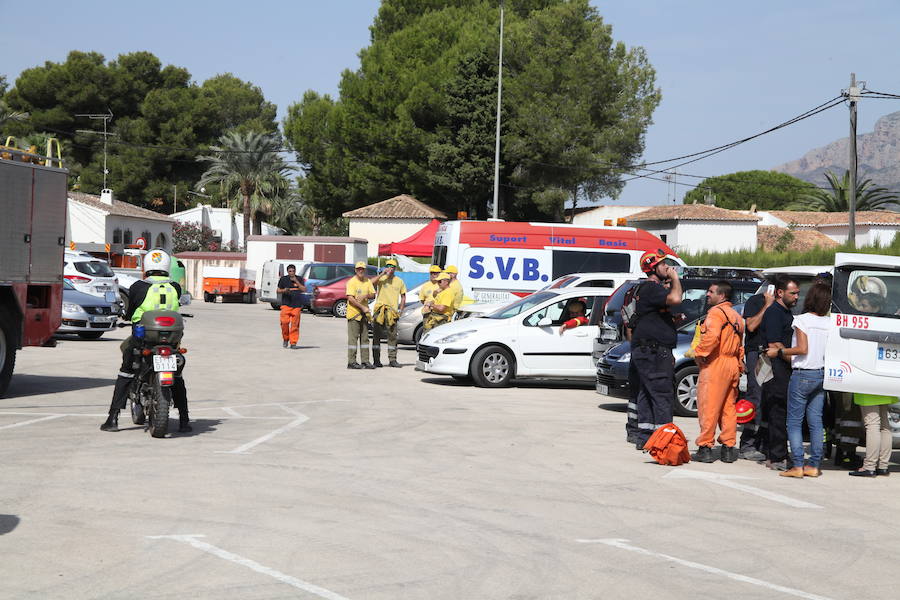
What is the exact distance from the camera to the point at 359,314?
61.8 ft

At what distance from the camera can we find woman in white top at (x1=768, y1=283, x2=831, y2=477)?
31.5 feet

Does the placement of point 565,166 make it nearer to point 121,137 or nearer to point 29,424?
point 121,137

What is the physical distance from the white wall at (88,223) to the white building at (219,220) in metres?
14.4

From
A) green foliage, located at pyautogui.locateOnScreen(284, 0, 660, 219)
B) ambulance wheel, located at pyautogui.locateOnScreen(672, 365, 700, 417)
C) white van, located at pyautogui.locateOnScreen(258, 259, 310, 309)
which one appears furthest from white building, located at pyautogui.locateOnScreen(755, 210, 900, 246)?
ambulance wheel, located at pyautogui.locateOnScreen(672, 365, 700, 417)

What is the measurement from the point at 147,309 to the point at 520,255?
1434cm

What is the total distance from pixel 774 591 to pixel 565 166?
53.7m

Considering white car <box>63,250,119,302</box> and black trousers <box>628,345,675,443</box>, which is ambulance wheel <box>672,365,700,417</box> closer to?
black trousers <box>628,345,675,443</box>

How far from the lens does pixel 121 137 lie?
76.7 m

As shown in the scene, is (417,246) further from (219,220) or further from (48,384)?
(219,220)

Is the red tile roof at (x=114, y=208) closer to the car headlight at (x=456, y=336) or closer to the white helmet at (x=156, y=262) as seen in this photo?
the car headlight at (x=456, y=336)

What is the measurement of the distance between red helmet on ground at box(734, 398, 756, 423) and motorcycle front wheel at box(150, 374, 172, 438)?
17.7ft

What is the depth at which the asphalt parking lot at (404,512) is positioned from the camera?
575cm

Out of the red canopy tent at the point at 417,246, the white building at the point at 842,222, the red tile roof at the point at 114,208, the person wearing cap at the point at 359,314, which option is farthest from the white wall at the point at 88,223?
the person wearing cap at the point at 359,314

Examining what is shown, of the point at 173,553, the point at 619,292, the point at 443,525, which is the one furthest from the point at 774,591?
the point at 619,292
